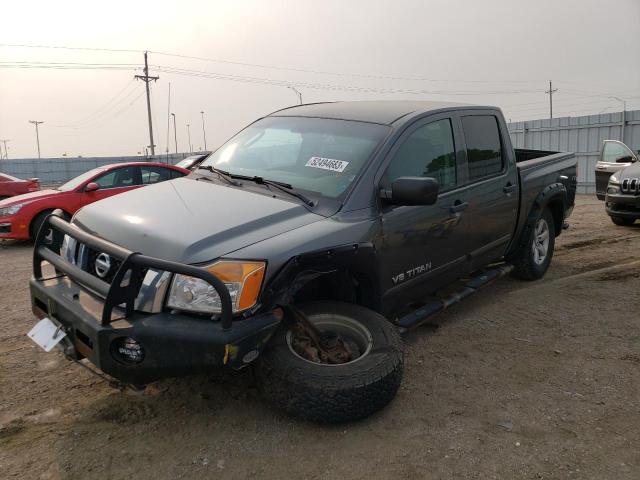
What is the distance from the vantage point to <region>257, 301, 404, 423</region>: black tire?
107 inches

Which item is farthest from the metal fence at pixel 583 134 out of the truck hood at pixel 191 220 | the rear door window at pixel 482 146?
the truck hood at pixel 191 220

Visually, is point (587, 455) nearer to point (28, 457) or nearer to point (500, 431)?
point (500, 431)

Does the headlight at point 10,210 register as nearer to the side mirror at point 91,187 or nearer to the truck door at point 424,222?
the side mirror at point 91,187

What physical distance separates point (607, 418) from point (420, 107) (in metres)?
2.45

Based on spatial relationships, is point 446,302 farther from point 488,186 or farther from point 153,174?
point 153,174

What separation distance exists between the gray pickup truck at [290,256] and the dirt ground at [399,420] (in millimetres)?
269

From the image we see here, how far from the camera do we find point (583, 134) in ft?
61.8

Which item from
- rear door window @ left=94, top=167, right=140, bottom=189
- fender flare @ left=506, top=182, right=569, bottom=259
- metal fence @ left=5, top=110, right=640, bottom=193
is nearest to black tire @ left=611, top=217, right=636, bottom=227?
fender flare @ left=506, top=182, right=569, bottom=259

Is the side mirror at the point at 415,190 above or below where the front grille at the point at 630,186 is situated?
above

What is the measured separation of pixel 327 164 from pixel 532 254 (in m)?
3.09

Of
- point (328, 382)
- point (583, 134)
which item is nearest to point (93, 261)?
point (328, 382)

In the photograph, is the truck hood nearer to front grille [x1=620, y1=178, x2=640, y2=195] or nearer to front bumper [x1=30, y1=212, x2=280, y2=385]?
front bumper [x1=30, y1=212, x2=280, y2=385]

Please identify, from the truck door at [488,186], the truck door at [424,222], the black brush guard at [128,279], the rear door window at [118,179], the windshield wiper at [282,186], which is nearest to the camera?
the black brush guard at [128,279]

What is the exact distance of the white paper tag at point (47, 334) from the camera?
110 inches
